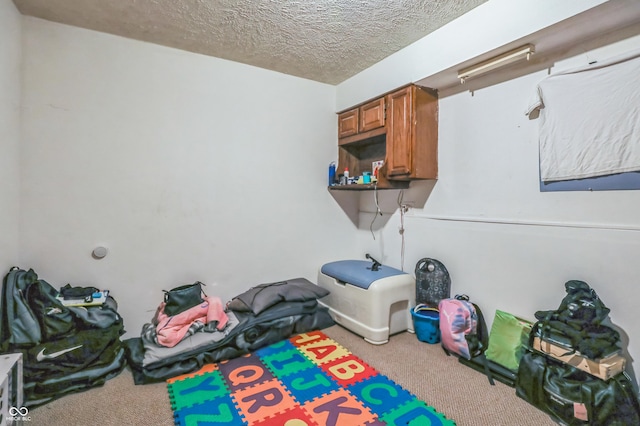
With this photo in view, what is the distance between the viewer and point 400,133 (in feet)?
8.87

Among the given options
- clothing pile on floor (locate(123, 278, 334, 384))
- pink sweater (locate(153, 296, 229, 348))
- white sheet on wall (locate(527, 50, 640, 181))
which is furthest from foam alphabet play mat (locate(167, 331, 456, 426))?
white sheet on wall (locate(527, 50, 640, 181))

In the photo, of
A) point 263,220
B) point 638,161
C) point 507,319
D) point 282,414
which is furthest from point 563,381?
point 263,220

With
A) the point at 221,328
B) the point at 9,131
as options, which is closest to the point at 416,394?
the point at 221,328

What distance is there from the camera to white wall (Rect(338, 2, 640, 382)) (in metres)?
1.79

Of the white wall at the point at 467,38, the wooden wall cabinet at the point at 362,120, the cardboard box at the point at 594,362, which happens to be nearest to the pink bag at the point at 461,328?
Answer: the cardboard box at the point at 594,362

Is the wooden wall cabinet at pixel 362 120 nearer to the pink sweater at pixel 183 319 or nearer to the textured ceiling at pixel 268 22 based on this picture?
the textured ceiling at pixel 268 22

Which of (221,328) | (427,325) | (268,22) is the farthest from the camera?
(427,325)

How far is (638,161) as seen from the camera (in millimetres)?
1688

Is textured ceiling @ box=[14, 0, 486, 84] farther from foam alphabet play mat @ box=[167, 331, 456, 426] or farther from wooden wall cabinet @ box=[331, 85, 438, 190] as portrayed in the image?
foam alphabet play mat @ box=[167, 331, 456, 426]

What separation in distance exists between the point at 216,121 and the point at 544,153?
263cm

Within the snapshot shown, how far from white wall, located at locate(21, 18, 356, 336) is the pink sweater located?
292 mm

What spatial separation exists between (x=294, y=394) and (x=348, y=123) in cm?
261

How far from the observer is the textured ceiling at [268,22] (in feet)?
6.72

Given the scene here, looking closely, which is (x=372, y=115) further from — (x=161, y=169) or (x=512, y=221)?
(x=161, y=169)
